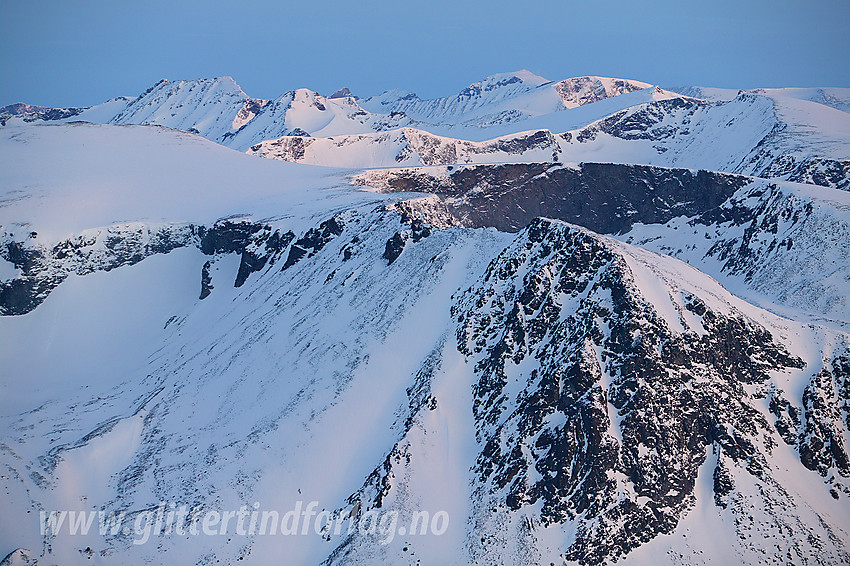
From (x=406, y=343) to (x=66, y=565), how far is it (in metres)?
38.3

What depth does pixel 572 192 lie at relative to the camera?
140875 millimetres

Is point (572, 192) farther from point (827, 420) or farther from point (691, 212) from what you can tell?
point (827, 420)

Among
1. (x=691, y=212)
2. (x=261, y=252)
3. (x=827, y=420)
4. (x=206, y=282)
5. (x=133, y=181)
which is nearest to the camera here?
(x=827, y=420)

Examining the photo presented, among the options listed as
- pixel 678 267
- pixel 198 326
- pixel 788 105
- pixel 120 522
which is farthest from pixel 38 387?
pixel 788 105

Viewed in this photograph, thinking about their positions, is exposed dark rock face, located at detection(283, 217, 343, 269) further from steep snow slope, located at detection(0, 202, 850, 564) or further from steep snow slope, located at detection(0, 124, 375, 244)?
steep snow slope, located at detection(0, 202, 850, 564)

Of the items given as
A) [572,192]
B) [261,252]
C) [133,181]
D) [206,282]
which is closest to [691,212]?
[572,192]

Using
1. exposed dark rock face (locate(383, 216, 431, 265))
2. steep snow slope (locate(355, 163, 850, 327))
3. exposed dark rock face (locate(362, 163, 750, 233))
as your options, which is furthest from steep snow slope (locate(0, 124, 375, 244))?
exposed dark rock face (locate(383, 216, 431, 265))

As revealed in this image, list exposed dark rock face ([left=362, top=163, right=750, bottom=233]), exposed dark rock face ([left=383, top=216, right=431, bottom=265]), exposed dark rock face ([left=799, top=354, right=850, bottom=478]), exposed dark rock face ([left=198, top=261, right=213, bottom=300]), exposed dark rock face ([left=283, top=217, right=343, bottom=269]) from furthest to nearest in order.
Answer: exposed dark rock face ([left=362, top=163, right=750, bottom=233]) < exposed dark rock face ([left=198, top=261, right=213, bottom=300]) < exposed dark rock face ([left=283, top=217, right=343, bottom=269]) < exposed dark rock face ([left=383, top=216, right=431, bottom=265]) < exposed dark rock face ([left=799, top=354, right=850, bottom=478])

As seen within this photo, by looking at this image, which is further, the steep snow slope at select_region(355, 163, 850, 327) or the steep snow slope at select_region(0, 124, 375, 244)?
the steep snow slope at select_region(0, 124, 375, 244)

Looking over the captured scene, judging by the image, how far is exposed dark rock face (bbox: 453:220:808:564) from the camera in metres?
63.6

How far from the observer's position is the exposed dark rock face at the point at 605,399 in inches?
2504

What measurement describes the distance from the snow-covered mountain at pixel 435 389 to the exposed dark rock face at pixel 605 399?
0.70 ft

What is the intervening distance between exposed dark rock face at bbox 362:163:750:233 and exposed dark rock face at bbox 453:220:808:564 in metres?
56.8

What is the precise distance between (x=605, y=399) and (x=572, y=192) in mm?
78560
